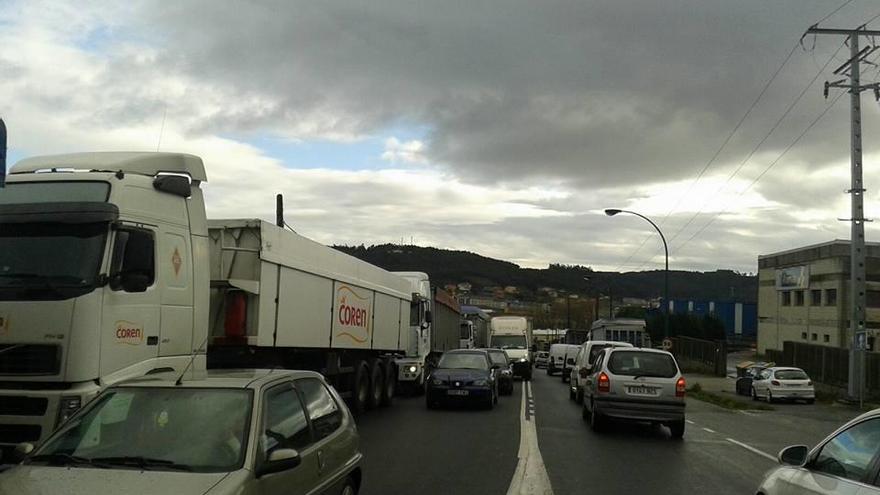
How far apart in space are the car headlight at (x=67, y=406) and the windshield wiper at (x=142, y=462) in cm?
287

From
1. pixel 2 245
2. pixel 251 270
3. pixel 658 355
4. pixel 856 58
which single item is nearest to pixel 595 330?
pixel 856 58

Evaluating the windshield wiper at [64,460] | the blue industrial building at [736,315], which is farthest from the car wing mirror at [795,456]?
the blue industrial building at [736,315]

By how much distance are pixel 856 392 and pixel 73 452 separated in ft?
94.8

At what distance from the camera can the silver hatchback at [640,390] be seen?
45.4 ft

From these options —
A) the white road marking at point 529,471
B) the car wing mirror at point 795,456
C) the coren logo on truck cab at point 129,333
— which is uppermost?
the coren logo on truck cab at point 129,333

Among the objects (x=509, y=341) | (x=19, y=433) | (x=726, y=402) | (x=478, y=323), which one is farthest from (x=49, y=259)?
(x=478, y=323)

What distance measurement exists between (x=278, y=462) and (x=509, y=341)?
3689 cm

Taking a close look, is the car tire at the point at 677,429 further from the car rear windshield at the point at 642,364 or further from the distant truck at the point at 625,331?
the distant truck at the point at 625,331

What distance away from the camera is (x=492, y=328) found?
1720 inches

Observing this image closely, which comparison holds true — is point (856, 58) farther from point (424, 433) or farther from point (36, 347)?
point (36, 347)

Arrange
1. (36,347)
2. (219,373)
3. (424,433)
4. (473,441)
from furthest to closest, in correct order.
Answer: (424,433) → (473,441) → (36,347) → (219,373)

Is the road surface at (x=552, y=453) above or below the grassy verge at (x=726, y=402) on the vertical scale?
above

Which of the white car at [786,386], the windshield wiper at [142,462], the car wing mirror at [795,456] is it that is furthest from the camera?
the white car at [786,386]

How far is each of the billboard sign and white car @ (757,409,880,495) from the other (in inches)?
2740
